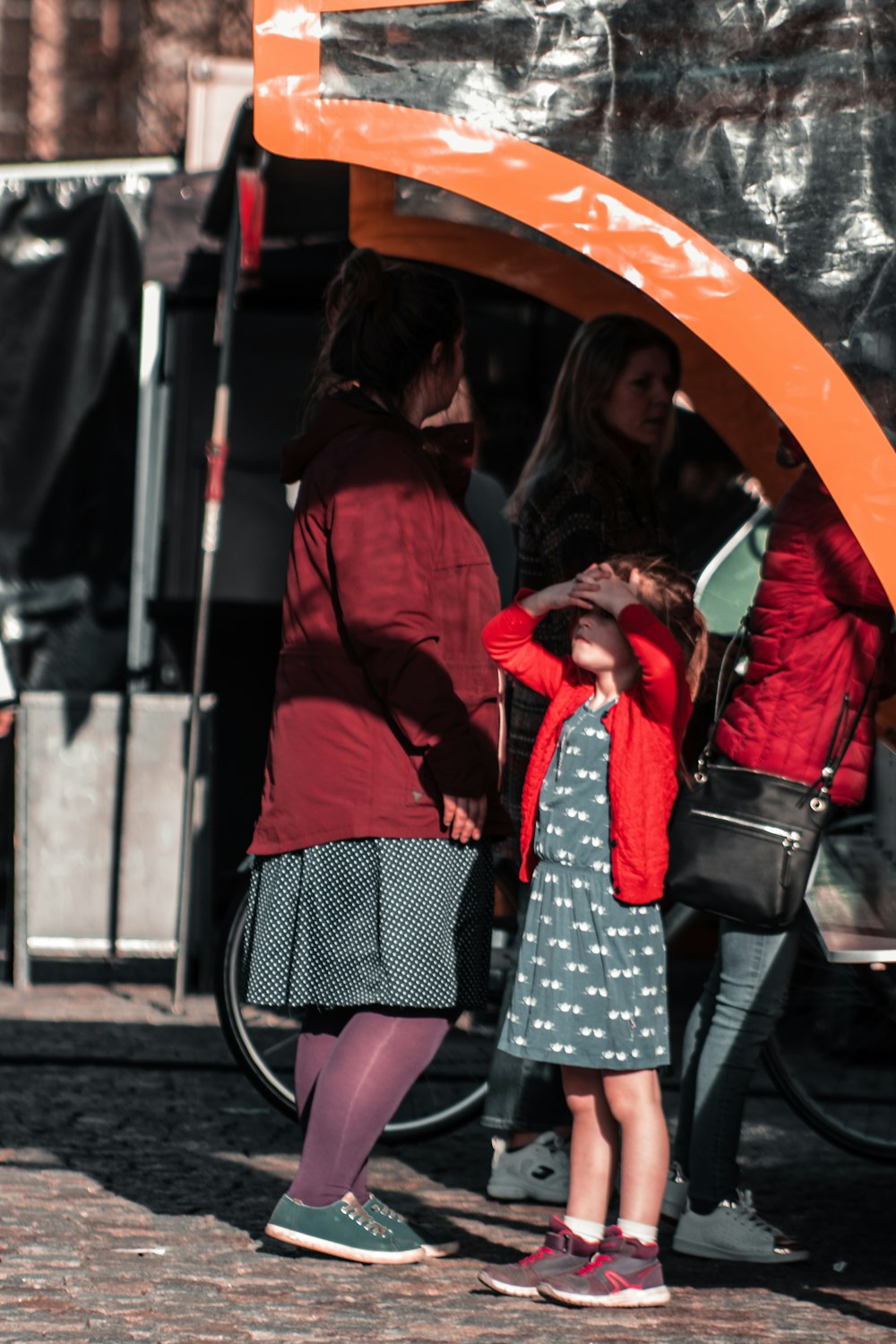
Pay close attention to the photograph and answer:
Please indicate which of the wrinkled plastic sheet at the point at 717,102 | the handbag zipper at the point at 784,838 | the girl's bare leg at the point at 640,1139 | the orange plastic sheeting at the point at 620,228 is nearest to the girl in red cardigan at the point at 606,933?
the girl's bare leg at the point at 640,1139

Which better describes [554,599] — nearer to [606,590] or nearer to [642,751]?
[606,590]

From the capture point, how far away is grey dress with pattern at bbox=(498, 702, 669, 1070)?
3.61 metres

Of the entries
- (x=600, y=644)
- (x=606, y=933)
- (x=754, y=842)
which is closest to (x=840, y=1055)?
(x=754, y=842)

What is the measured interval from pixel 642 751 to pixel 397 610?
0.55 metres

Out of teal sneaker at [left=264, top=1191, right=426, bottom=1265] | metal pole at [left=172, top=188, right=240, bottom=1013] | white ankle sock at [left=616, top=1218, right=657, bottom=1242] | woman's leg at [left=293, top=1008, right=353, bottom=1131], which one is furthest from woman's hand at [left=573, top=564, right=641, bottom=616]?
metal pole at [left=172, top=188, right=240, bottom=1013]

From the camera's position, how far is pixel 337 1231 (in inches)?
150

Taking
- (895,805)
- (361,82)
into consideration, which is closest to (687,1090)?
(895,805)

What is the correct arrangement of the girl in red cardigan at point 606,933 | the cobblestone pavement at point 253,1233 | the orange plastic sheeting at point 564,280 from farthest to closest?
the orange plastic sheeting at point 564,280 < the girl in red cardigan at point 606,933 < the cobblestone pavement at point 253,1233

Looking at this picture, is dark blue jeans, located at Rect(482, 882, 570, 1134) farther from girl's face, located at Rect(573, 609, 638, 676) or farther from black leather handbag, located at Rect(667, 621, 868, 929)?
girl's face, located at Rect(573, 609, 638, 676)

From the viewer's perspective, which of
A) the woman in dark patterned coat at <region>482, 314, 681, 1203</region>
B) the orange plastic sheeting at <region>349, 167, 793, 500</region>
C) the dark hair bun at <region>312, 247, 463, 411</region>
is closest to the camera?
the dark hair bun at <region>312, 247, 463, 411</region>

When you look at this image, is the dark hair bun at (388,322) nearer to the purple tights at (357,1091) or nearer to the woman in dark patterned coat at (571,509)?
the woman in dark patterned coat at (571,509)

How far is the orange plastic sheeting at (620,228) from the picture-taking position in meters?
3.11

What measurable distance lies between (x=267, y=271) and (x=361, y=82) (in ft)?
13.9

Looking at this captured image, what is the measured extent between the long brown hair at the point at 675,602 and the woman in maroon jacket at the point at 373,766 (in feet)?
1.16
